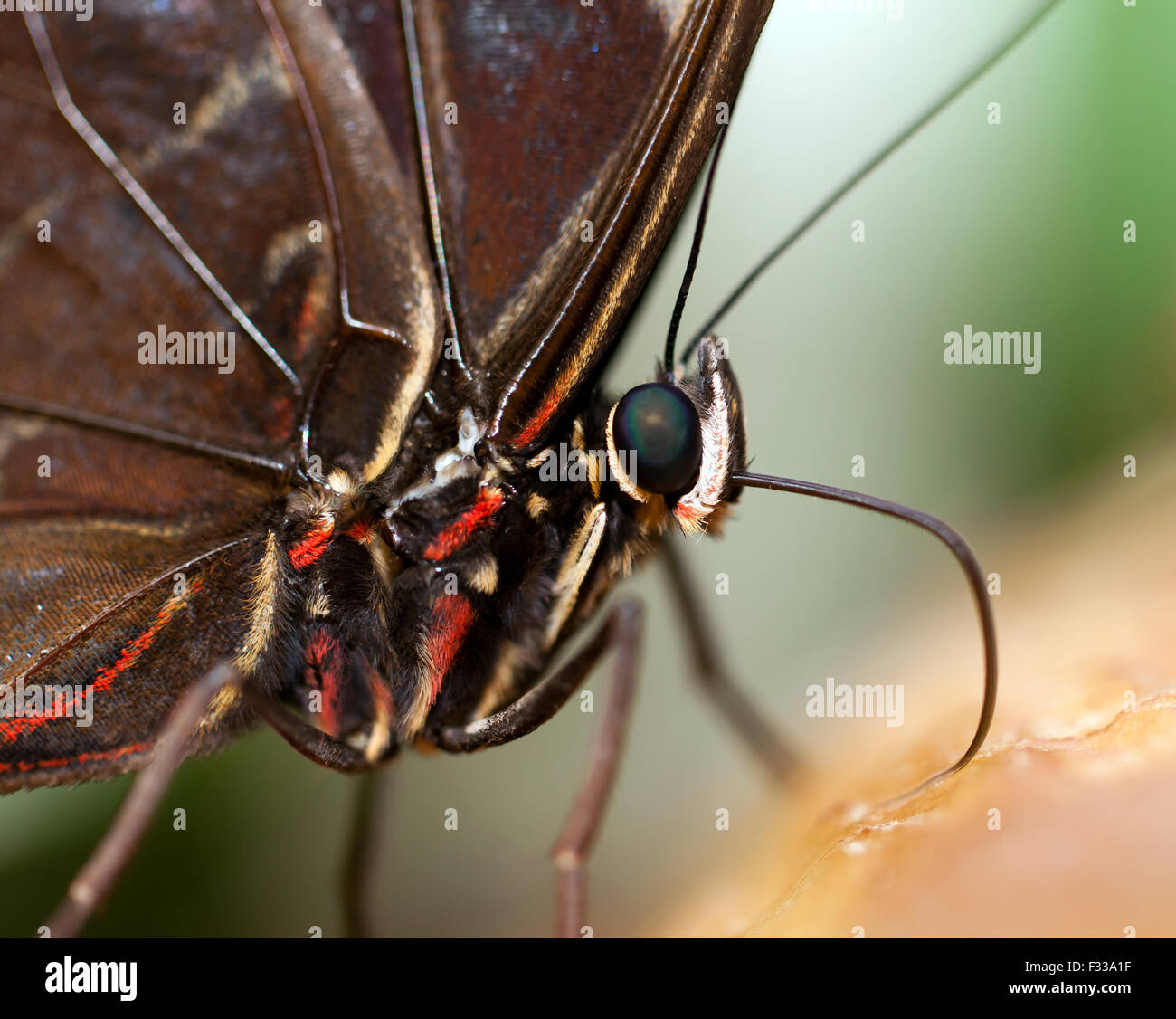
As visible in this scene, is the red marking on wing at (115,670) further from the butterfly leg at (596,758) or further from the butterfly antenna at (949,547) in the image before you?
the butterfly antenna at (949,547)

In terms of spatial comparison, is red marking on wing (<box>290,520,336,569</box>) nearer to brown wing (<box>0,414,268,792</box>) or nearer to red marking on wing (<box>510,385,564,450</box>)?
brown wing (<box>0,414,268,792</box>)

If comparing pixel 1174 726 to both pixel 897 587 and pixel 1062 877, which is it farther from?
pixel 897 587

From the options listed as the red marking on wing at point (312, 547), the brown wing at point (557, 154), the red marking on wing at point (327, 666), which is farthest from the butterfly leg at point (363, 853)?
the brown wing at point (557, 154)

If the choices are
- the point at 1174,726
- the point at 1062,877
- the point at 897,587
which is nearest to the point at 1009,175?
the point at 897,587

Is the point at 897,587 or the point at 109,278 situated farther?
the point at 897,587

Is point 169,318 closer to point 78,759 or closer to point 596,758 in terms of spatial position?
point 78,759
